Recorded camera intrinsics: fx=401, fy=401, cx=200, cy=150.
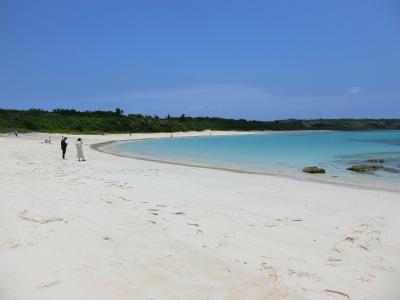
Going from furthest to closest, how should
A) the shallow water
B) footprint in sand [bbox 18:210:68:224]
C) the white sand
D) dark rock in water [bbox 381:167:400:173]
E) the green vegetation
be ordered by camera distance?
the green vegetation < dark rock in water [bbox 381:167:400:173] < the shallow water < footprint in sand [bbox 18:210:68:224] < the white sand

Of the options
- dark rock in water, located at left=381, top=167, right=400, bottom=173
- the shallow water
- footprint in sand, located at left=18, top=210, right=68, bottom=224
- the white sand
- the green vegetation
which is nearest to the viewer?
the white sand

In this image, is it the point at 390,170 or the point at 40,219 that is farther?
the point at 390,170

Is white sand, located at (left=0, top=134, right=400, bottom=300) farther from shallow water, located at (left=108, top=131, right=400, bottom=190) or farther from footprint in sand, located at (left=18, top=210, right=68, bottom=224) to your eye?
shallow water, located at (left=108, top=131, right=400, bottom=190)

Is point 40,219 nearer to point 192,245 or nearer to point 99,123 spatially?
point 192,245

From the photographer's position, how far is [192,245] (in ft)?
19.1

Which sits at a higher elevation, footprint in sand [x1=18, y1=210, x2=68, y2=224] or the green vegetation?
the green vegetation

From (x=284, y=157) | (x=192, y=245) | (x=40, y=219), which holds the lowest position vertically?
(x=284, y=157)

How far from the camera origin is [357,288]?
450 centimetres

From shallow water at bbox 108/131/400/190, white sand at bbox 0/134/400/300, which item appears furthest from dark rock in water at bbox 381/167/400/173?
white sand at bbox 0/134/400/300

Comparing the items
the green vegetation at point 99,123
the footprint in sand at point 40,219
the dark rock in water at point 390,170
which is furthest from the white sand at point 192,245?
the green vegetation at point 99,123

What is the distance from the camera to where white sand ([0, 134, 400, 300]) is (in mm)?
4383

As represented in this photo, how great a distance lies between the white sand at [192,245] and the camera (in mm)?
4383

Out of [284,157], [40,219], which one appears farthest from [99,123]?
[40,219]

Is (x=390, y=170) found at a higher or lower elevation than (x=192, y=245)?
lower
